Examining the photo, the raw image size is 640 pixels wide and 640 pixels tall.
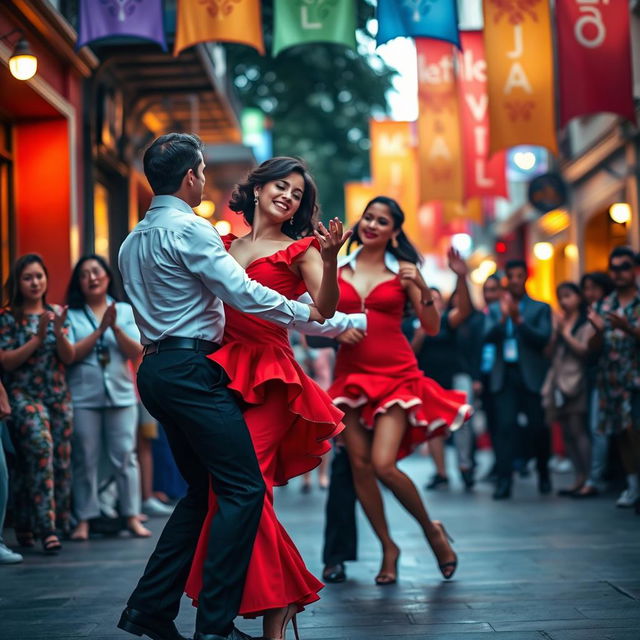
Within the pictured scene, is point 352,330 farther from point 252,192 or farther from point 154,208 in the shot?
point 154,208

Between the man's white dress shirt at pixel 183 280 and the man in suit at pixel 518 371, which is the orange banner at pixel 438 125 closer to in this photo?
the man in suit at pixel 518 371

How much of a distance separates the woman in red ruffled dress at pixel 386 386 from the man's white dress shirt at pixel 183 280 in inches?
75.4

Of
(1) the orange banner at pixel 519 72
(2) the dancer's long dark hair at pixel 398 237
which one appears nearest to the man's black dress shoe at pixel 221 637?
(2) the dancer's long dark hair at pixel 398 237

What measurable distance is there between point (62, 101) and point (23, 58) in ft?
8.31

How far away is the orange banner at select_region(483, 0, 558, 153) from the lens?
10641 millimetres

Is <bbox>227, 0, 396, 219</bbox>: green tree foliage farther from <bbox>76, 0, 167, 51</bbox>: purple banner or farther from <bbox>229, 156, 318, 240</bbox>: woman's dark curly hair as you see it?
<bbox>229, 156, 318, 240</bbox>: woman's dark curly hair

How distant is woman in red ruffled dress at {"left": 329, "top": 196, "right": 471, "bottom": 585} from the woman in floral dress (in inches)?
92.2

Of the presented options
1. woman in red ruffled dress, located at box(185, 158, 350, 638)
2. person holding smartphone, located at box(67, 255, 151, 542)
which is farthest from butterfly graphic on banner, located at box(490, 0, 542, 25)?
woman in red ruffled dress, located at box(185, 158, 350, 638)

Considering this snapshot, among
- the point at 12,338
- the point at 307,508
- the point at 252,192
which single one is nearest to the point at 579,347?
the point at 307,508

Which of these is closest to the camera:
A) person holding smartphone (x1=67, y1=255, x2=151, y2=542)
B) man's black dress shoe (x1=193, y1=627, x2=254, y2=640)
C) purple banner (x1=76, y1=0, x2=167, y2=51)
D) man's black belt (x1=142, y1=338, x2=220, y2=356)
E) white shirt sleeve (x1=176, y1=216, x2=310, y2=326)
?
man's black dress shoe (x1=193, y1=627, x2=254, y2=640)

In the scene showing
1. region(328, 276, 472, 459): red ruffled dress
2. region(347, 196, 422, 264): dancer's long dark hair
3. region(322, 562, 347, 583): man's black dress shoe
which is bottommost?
region(322, 562, 347, 583): man's black dress shoe

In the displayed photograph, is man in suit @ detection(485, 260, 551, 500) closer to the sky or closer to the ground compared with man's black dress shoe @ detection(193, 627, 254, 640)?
closer to the sky

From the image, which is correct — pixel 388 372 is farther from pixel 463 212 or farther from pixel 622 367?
pixel 463 212

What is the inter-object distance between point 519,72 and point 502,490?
4.10 meters
